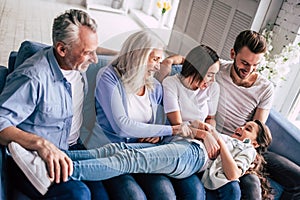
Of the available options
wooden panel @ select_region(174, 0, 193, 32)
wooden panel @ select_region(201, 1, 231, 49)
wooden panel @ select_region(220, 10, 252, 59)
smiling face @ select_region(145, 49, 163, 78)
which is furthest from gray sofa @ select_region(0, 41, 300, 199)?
wooden panel @ select_region(174, 0, 193, 32)

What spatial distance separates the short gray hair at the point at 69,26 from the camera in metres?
1.04

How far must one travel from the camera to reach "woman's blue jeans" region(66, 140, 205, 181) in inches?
40.9

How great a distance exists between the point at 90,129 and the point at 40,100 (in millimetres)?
248

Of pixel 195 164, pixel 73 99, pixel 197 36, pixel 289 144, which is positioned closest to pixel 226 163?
pixel 195 164

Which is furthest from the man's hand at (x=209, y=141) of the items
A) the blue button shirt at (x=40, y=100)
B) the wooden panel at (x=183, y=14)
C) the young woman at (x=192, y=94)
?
the wooden panel at (x=183, y=14)

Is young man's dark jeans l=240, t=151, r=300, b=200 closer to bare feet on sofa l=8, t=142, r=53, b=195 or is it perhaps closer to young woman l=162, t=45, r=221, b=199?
young woman l=162, t=45, r=221, b=199

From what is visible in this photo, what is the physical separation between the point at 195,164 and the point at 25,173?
63 centimetres

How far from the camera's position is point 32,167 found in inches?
36.2

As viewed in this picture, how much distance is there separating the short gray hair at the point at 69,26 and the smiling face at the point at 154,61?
23 cm

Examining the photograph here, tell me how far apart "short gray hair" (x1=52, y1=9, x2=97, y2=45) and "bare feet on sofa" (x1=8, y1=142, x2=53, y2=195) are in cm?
39

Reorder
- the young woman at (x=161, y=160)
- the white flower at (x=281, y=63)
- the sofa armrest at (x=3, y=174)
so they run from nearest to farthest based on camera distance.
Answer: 1. the sofa armrest at (x=3, y=174)
2. the young woman at (x=161, y=160)
3. the white flower at (x=281, y=63)

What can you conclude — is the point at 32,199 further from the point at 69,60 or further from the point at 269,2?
the point at 269,2

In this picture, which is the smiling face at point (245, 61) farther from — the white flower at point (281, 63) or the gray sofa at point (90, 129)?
the white flower at point (281, 63)

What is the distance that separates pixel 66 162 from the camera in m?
0.97
